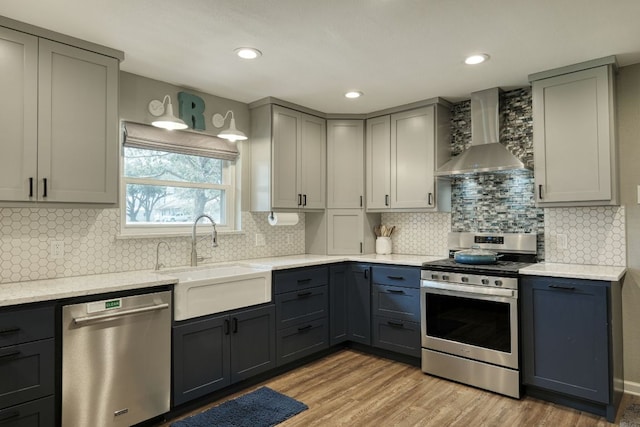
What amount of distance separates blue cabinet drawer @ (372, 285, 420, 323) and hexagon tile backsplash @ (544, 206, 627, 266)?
1.16 meters

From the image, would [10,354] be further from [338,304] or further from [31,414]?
[338,304]

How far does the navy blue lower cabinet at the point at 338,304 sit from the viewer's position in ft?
12.5

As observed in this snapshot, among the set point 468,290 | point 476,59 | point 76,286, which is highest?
point 476,59

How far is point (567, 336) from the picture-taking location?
107 inches

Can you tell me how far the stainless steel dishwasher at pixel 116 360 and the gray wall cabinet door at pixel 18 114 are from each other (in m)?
0.79

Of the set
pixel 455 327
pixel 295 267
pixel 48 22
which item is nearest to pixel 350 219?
pixel 295 267

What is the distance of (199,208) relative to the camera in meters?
3.65

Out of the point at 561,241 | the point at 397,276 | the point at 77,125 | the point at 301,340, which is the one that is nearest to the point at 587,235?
the point at 561,241

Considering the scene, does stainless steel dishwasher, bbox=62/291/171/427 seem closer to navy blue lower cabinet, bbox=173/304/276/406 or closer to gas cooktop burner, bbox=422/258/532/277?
navy blue lower cabinet, bbox=173/304/276/406

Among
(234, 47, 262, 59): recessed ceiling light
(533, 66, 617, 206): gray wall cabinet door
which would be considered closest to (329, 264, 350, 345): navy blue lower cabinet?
(533, 66, 617, 206): gray wall cabinet door

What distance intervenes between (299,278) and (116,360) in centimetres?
157

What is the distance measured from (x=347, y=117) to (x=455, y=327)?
2.38 m

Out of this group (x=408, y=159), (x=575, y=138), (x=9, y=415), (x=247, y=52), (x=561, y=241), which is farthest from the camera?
(x=408, y=159)

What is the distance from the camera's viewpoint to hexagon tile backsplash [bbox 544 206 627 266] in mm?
3031
